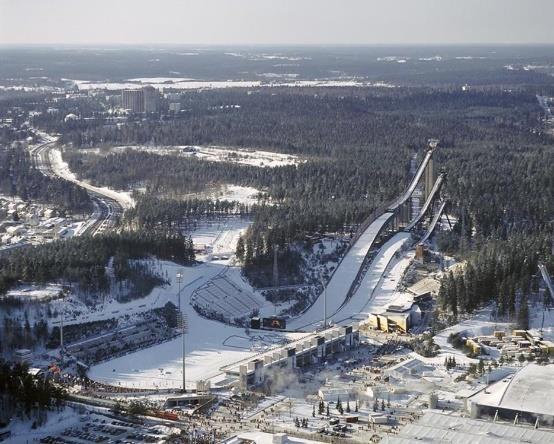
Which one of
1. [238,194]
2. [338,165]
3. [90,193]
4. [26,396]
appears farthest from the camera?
[338,165]


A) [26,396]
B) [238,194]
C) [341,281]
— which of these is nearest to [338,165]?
[238,194]

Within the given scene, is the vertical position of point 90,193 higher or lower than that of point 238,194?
lower

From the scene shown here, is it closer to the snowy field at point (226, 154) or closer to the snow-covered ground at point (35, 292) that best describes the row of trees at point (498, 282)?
the snow-covered ground at point (35, 292)

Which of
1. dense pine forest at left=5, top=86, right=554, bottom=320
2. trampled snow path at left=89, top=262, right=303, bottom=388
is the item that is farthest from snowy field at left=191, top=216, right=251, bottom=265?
trampled snow path at left=89, top=262, right=303, bottom=388

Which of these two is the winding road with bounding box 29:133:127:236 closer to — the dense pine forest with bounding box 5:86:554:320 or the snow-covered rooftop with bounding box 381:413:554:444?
the dense pine forest with bounding box 5:86:554:320

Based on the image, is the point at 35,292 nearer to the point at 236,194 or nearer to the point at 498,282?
the point at 498,282
